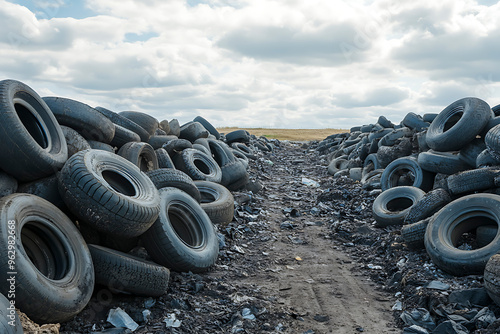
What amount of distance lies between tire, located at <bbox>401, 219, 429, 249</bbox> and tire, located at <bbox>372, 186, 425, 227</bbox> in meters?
1.35

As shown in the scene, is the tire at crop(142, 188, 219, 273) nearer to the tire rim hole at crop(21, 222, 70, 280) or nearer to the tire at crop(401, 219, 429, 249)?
the tire rim hole at crop(21, 222, 70, 280)

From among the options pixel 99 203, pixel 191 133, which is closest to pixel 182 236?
pixel 99 203

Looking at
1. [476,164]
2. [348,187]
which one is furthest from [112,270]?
[348,187]

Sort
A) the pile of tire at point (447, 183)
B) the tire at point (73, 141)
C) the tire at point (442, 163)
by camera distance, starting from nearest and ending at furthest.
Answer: the pile of tire at point (447, 183) < the tire at point (73, 141) < the tire at point (442, 163)

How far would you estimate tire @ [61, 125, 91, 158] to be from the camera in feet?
19.4

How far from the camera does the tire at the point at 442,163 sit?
7964mm

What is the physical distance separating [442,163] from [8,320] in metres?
7.66

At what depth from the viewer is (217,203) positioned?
732 cm

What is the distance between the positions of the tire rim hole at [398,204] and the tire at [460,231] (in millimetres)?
2290

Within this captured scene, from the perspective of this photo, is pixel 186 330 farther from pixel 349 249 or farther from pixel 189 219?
pixel 349 249

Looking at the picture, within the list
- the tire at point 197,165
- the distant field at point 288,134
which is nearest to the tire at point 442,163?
the tire at point 197,165

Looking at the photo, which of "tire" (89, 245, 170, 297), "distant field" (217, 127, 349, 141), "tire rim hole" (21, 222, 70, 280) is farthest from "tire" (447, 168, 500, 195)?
"distant field" (217, 127, 349, 141)

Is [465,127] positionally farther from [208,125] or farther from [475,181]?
Result: [208,125]

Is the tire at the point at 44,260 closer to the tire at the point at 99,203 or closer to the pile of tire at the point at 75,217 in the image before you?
the pile of tire at the point at 75,217
